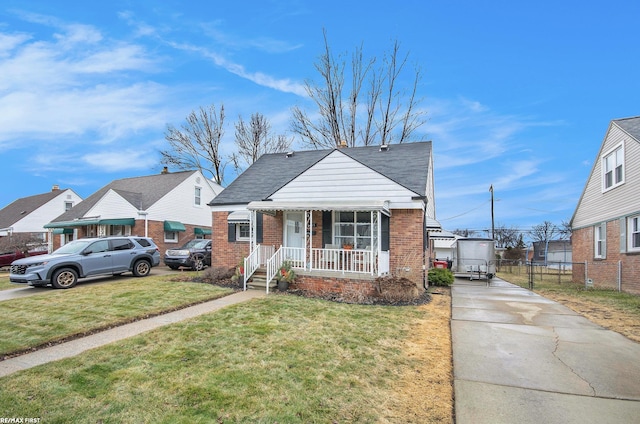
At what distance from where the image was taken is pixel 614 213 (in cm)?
1463

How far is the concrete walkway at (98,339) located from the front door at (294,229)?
5019 mm

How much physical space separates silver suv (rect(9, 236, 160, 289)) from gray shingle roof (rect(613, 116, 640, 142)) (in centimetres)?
1983

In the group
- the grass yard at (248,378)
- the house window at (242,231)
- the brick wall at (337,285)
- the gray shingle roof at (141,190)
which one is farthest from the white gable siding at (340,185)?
the gray shingle roof at (141,190)

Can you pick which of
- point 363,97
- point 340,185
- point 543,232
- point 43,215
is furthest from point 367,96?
point 543,232

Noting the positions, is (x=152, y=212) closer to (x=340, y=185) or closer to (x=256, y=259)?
(x=256, y=259)

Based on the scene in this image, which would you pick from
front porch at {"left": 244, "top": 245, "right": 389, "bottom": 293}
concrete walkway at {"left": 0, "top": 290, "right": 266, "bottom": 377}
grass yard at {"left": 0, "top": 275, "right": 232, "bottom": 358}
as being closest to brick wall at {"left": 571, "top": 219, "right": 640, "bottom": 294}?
front porch at {"left": 244, "top": 245, "right": 389, "bottom": 293}

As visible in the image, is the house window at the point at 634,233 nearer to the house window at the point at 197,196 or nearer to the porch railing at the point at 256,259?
the porch railing at the point at 256,259

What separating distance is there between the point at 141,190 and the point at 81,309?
1786cm

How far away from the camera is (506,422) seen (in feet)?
11.8

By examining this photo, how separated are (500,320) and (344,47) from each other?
23313 mm

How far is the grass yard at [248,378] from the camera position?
11.8 ft

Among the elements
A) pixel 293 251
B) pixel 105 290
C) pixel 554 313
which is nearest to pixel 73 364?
pixel 105 290

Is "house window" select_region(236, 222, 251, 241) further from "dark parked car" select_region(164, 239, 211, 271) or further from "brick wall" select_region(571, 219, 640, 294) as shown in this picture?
"brick wall" select_region(571, 219, 640, 294)

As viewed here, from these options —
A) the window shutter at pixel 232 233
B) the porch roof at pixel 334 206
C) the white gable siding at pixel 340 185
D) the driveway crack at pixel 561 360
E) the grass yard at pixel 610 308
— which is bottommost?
the grass yard at pixel 610 308
